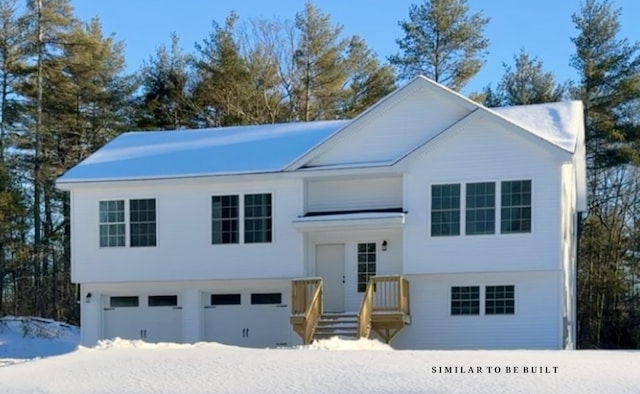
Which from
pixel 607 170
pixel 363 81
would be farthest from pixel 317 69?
pixel 607 170

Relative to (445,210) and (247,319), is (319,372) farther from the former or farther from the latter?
(247,319)

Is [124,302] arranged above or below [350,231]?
below

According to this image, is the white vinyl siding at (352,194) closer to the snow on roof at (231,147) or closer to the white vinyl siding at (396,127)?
the white vinyl siding at (396,127)

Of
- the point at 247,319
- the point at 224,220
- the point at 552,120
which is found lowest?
the point at 247,319

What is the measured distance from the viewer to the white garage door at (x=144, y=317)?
71.1ft

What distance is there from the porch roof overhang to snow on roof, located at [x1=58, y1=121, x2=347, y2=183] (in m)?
1.63

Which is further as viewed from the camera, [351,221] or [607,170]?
[607,170]

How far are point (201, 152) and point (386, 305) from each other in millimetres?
7104

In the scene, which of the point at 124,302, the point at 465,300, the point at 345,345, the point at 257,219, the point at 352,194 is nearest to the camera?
the point at 345,345

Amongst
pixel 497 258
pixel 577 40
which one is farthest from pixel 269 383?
pixel 577 40

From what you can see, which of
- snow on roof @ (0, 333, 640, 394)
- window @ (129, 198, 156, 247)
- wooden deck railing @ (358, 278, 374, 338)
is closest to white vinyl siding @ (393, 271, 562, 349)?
wooden deck railing @ (358, 278, 374, 338)

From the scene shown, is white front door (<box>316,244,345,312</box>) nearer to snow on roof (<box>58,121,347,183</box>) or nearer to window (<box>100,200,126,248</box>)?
snow on roof (<box>58,121,347,183</box>)

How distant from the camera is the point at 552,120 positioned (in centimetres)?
2077

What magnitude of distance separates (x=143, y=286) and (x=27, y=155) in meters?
15.5
